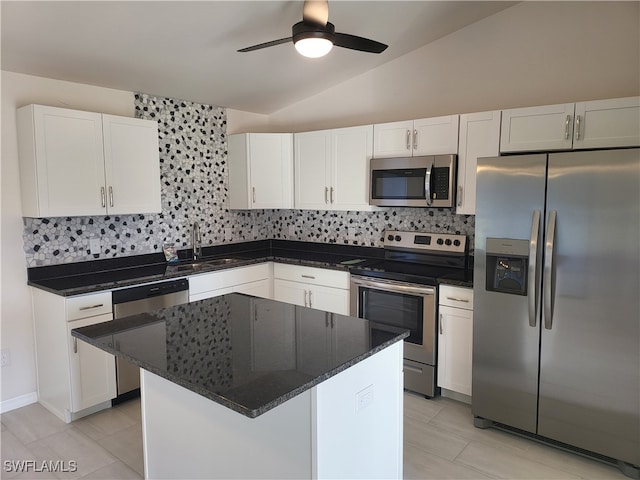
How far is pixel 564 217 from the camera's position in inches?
99.7

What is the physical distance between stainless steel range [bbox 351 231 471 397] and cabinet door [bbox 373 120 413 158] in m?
0.74

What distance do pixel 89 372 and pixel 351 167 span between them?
2601 millimetres

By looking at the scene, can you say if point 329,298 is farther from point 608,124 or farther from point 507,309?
point 608,124

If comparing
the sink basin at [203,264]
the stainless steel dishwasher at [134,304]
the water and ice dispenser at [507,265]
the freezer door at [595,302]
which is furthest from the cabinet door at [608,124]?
the stainless steel dishwasher at [134,304]

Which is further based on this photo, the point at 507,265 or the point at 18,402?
the point at 18,402

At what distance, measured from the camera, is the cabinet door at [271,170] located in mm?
4375

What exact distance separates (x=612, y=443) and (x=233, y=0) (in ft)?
10.9

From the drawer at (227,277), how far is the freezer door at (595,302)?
98.6 inches

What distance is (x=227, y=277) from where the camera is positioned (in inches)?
155

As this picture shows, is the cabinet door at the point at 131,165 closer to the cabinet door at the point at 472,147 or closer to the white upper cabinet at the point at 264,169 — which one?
the white upper cabinet at the point at 264,169

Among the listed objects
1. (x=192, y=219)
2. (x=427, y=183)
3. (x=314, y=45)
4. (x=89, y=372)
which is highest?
(x=314, y=45)

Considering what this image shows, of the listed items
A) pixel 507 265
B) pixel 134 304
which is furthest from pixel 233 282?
pixel 507 265

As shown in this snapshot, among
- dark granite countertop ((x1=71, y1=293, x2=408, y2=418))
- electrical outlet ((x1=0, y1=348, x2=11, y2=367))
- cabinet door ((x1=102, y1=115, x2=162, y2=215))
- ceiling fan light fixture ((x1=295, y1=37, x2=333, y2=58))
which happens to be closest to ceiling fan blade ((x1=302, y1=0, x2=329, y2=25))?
ceiling fan light fixture ((x1=295, y1=37, x2=333, y2=58))

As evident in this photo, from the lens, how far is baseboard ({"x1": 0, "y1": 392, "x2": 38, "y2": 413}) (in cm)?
320
